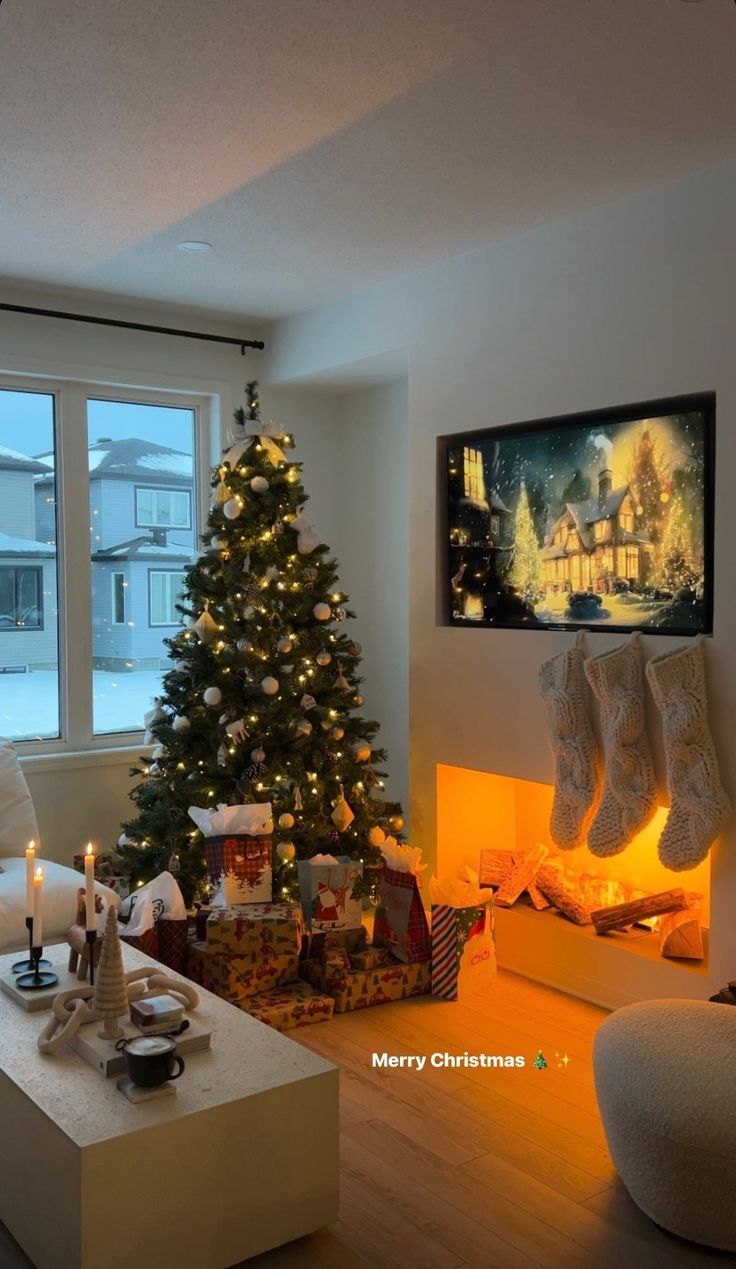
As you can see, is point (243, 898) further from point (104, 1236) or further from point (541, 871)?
point (104, 1236)

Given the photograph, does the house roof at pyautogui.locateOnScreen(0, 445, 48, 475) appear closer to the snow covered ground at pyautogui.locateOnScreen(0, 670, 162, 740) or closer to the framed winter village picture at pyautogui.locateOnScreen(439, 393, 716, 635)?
the snow covered ground at pyautogui.locateOnScreen(0, 670, 162, 740)

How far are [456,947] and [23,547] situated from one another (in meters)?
2.64

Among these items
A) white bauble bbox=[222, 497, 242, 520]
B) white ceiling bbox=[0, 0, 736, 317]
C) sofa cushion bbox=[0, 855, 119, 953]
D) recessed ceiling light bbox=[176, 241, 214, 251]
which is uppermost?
recessed ceiling light bbox=[176, 241, 214, 251]

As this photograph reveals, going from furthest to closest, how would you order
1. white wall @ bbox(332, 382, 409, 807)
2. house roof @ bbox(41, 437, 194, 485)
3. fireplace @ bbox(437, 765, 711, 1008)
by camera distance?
white wall @ bbox(332, 382, 409, 807), house roof @ bbox(41, 437, 194, 485), fireplace @ bbox(437, 765, 711, 1008)

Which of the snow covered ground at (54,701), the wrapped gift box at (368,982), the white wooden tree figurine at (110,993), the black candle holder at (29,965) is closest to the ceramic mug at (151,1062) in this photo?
the white wooden tree figurine at (110,993)

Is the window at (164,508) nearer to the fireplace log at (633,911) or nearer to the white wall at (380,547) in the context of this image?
the white wall at (380,547)

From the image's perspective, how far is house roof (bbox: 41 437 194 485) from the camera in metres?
5.04

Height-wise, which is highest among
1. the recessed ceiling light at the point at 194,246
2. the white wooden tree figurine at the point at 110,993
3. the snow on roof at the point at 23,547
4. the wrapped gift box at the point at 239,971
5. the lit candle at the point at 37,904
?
the recessed ceiling light at the point at 194,246

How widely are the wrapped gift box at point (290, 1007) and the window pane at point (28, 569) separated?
1.93m

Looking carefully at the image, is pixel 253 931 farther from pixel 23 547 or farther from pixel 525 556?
pixel 23 547

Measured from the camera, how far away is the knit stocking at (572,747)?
145 inches

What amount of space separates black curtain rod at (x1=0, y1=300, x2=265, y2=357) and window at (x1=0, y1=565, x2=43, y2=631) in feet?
3.70

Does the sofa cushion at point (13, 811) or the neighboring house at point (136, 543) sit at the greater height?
the neighboring house at point (136, 543)

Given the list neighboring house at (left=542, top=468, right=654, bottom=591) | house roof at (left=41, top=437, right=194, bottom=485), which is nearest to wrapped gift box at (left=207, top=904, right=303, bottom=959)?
neighboring house at (left=542, top=468, right=654, bottom=591)
